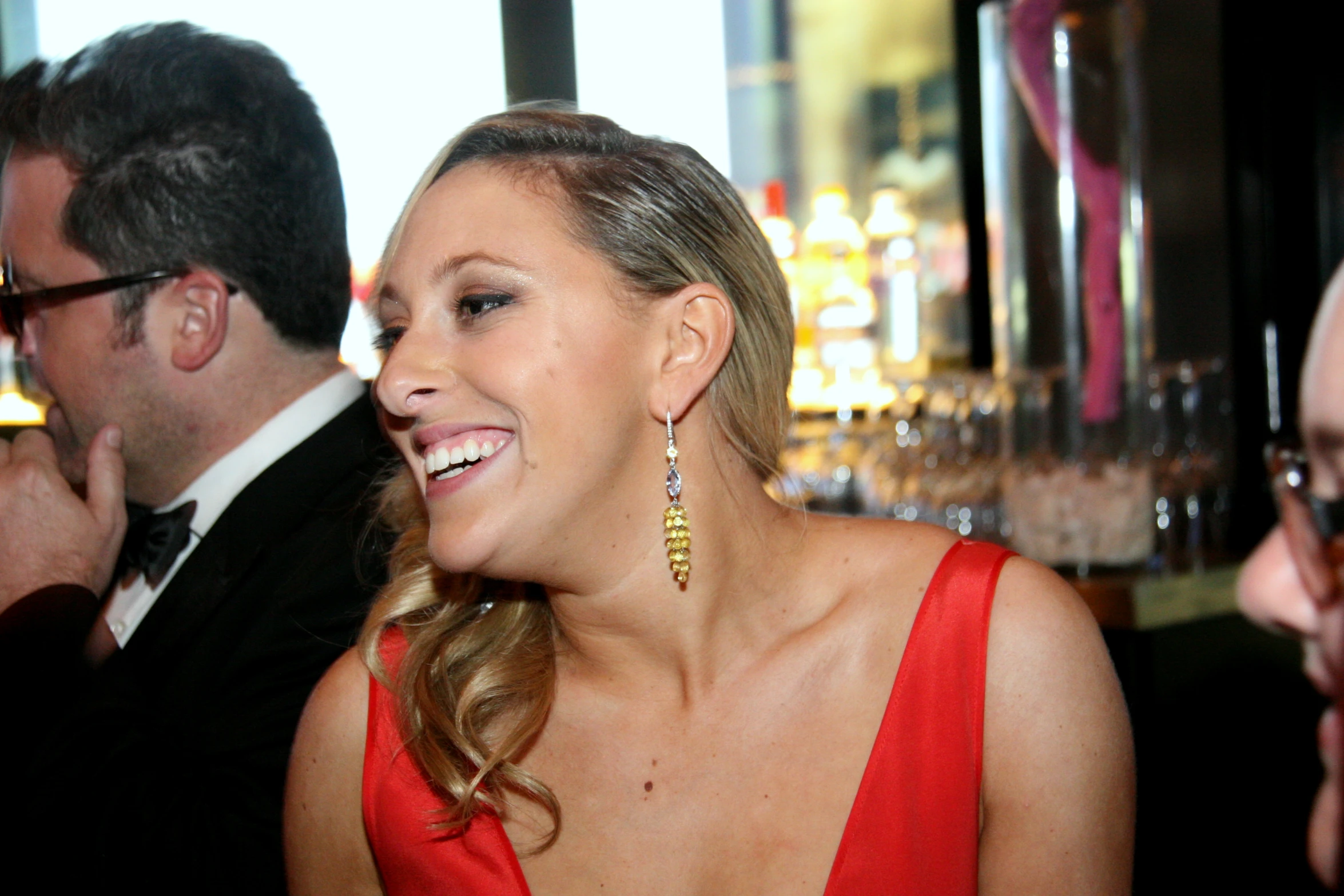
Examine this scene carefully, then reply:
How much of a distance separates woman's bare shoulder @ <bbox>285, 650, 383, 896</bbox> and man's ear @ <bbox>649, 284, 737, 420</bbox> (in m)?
0.61

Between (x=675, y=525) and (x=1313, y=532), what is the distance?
97cm

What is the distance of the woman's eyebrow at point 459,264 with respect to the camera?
4.74ft

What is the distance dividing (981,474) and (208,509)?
7.25 feet

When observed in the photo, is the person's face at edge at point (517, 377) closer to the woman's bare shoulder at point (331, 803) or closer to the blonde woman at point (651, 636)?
the blonde woman at point (651, 636)

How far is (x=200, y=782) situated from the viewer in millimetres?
1657

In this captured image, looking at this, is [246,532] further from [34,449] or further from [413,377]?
[413,377]

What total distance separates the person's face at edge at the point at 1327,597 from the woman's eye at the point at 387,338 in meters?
1.11

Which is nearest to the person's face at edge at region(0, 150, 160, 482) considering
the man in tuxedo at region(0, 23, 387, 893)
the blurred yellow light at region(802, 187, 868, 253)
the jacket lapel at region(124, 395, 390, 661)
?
the man in tuxedo at region(0, 23, 387, 893)

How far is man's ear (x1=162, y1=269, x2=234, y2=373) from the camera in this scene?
82.2 inches

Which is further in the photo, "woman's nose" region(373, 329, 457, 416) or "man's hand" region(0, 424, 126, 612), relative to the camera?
"man's hand" region(0, 424, 126, 612)

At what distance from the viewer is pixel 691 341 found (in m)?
1.54

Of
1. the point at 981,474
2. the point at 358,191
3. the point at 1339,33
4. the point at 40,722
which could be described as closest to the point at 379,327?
the point at 40,722

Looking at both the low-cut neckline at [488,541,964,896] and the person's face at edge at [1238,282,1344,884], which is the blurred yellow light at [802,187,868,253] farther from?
the person's face at edge at [1238,282,1344,884]

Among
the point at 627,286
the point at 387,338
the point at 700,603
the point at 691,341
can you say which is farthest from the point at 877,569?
the point at 387,338
